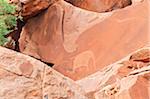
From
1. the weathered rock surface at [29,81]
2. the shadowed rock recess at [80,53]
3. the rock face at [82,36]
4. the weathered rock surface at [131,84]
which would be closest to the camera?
the weathered rock surface at [29,81]

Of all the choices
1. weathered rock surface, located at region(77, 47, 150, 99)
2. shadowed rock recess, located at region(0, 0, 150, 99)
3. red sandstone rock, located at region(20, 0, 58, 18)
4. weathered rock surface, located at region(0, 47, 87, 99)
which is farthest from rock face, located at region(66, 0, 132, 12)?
weathered rock surface, located at region(0, 47, 87, 99)

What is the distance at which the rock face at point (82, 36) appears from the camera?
24.8 feet

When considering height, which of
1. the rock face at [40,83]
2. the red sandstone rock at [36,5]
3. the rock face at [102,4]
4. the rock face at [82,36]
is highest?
the rock face at [102,4]

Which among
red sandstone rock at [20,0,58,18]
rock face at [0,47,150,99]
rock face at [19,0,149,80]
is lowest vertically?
rock face at [0,47,150,99]

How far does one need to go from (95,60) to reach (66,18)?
6.65 ft

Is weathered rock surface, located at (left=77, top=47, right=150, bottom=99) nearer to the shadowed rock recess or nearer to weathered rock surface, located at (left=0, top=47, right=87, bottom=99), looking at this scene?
the shadowed rock recess

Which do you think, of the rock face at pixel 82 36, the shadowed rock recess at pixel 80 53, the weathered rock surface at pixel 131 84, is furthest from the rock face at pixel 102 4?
the weathered rock surface at pixel 131 84

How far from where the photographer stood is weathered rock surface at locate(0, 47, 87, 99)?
3.19 meters

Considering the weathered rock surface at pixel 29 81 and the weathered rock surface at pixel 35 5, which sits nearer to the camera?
the weathered rock surface at pixel 29 81

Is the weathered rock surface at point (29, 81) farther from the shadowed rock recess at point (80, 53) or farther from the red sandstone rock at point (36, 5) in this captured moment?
the red sandstone rock at point (36, 5)

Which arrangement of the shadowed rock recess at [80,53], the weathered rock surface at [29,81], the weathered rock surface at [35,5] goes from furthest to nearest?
the weathered rock surface at [35,5] → the shadowed rock recess at [80,53] → the weathered rock surface at [29,81]

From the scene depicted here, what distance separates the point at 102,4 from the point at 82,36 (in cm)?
406

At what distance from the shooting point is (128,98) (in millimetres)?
3580

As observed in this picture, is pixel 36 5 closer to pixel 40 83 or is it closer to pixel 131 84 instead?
Result: pixel 131 84
